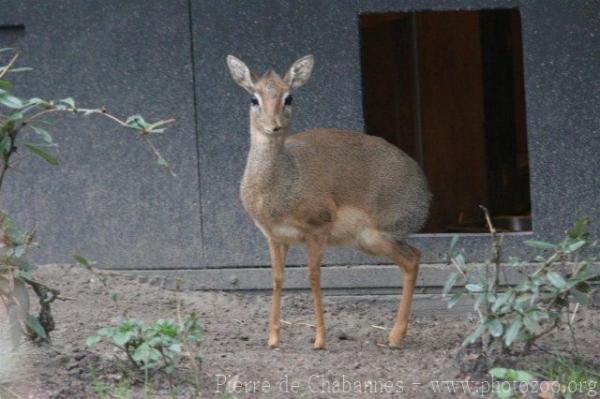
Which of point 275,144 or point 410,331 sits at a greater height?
point 275,144

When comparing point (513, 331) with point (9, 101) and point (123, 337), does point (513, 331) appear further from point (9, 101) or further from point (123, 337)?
point (9, 101)

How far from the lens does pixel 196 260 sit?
26.6ft

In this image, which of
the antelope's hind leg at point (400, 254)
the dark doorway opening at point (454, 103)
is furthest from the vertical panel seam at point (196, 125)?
the dark doorway opening at point (454, 103)

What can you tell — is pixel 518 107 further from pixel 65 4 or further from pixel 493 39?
pixel 65 4

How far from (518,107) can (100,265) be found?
15.4ft

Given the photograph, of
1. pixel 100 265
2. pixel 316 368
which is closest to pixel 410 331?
pixel 316 368

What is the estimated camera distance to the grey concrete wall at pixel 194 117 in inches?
300

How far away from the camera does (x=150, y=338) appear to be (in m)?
5.25

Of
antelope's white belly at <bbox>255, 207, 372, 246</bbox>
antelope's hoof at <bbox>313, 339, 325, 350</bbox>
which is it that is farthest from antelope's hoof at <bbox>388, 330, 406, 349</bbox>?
antelope's white belly at <bbox>255, 207, 372, 246</bbox>

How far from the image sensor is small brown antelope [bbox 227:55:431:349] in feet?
22.5

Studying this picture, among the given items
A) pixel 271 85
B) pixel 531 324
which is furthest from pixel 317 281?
pixel 531 324

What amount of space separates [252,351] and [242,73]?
145 centimetres

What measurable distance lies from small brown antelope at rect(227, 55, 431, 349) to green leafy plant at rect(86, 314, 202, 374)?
5.28 ft

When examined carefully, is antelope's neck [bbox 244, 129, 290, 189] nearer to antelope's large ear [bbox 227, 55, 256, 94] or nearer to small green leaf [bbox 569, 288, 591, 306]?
antelope's large ear [bbox 227, 55, 256, 94]
